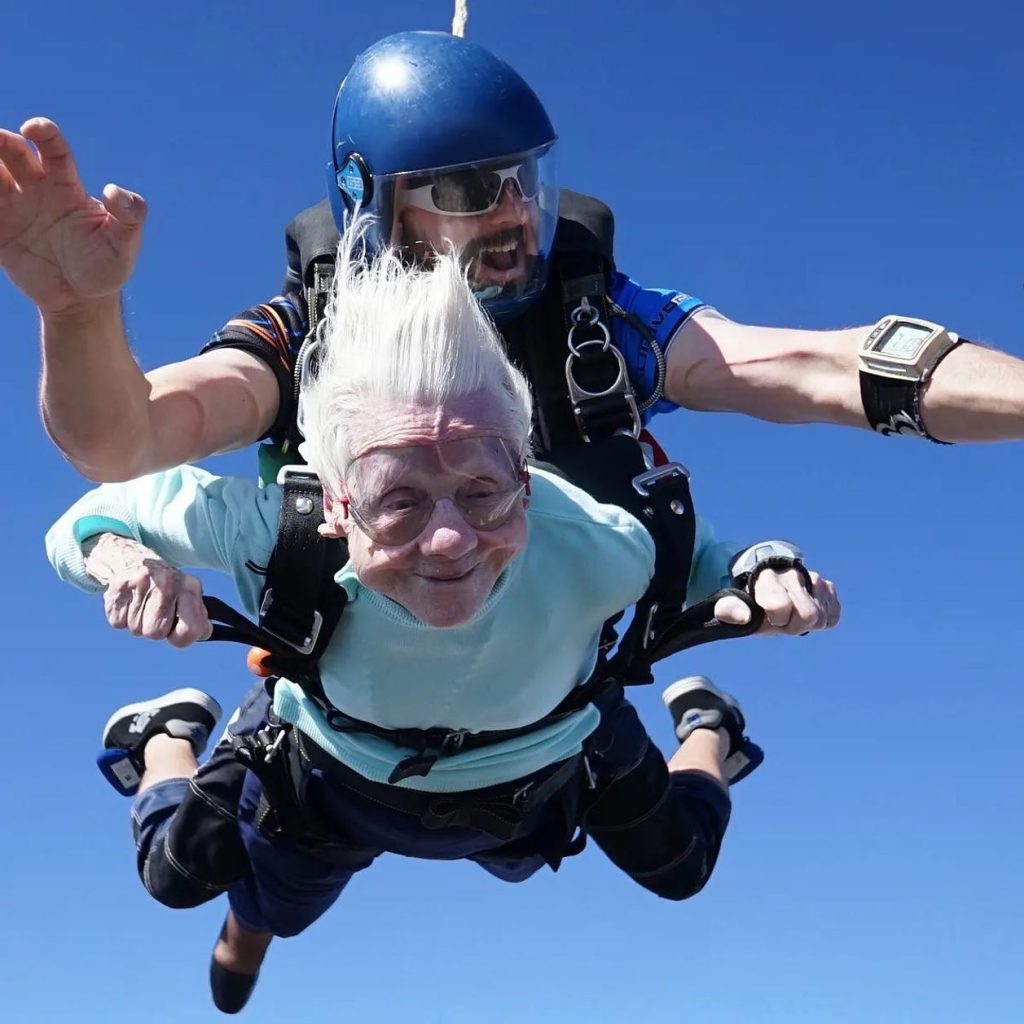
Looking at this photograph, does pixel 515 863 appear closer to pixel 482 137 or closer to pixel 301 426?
pixel 301 426

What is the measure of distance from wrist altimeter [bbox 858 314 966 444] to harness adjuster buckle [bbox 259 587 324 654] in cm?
163

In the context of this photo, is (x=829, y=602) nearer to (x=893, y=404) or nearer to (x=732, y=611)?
(x=732, y=611)

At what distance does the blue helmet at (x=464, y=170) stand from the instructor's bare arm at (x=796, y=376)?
51 centimetres

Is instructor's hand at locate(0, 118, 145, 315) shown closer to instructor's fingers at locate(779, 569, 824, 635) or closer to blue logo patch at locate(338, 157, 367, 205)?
blue logo patch at locate(338, 157, 367, 205)

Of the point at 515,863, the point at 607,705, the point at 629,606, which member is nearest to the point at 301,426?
the point at 629,606

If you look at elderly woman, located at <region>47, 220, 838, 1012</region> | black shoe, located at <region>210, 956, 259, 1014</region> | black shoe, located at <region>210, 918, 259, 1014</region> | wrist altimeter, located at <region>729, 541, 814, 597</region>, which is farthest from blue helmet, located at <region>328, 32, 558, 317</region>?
black shoe, located at <region>210, 956, 259, 1014</region>

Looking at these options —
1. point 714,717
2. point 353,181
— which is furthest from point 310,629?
point 714,717

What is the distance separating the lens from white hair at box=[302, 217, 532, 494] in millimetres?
3955

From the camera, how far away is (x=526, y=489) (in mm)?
4121

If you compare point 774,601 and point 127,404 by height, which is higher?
point 127,404

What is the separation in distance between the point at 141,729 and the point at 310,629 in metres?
2.16

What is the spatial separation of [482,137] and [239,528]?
147 cm

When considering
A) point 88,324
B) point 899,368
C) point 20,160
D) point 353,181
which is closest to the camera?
point 20,160

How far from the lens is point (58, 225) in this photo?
11.9 ft
